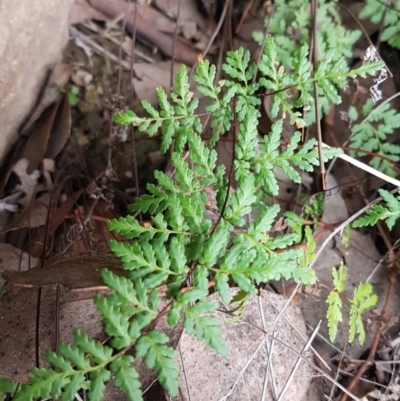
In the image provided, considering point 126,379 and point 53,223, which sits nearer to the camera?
point 126,379

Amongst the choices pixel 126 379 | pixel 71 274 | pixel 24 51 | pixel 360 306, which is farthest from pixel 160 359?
pixel 24 51

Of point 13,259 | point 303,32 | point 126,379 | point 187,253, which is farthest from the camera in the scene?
point 303,32

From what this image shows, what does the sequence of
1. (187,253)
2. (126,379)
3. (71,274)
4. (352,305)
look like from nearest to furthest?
(126,379), (187,253), (71,274), (352,305)

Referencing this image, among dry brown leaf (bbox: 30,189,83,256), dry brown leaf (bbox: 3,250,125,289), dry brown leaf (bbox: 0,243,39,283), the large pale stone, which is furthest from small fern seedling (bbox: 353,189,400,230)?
the large pale stone

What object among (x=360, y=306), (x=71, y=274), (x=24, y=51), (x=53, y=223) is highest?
(x=24, y=51)

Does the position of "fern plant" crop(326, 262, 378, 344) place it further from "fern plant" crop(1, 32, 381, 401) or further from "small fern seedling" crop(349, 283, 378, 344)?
"fern plant" crop(1, 32, 381, 401)

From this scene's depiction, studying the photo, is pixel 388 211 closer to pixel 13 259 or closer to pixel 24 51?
pixel 13 259

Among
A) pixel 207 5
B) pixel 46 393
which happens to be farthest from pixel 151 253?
pixel 207 5

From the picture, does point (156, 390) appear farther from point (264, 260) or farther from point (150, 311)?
point (264, 260)
